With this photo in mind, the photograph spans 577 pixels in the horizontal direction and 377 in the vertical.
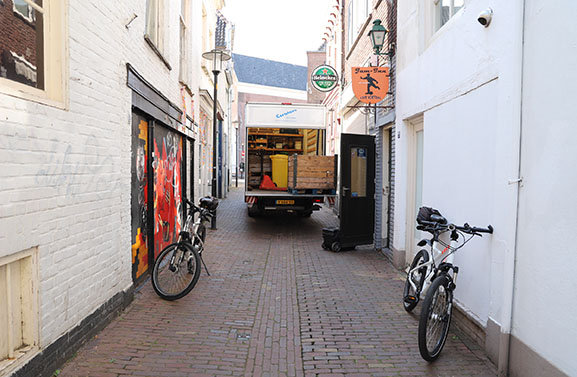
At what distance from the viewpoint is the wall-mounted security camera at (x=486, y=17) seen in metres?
4.10

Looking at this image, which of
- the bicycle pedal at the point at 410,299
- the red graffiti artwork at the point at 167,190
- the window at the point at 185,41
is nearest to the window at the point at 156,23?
the red graffiti artwork at the point at 167,190

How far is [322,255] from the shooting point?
8383 millimetres

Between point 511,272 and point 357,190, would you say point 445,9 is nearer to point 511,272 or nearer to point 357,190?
point 357,190

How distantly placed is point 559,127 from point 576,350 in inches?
56.9

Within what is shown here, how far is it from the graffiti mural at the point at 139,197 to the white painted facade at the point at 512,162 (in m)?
3.77

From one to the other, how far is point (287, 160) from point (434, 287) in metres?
9.63

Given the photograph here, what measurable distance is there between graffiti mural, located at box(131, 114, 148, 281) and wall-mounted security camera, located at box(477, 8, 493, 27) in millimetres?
4029

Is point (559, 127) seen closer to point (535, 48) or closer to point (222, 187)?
point (535, 48)

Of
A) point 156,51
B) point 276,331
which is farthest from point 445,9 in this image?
point 276,331

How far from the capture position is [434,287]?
386cm

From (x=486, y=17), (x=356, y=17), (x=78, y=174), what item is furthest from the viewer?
(x=356, y=17)

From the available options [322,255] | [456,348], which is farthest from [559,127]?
[322,255]

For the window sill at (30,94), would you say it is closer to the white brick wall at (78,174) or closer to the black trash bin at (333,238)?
the white brick wall at (78,174)

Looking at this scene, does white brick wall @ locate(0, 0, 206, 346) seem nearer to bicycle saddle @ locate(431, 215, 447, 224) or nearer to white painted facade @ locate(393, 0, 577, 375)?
bicycle saddle @ locate(431, 215, 447, 224)
